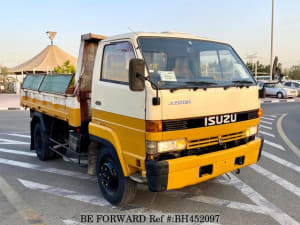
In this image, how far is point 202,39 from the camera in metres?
4.06

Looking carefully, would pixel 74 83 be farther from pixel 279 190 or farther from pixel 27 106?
pixel 279 190

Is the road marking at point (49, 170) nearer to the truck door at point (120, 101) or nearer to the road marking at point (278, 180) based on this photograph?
the truck door at point (120, 101)

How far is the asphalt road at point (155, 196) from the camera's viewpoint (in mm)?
3541

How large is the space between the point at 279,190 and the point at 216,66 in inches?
80.9

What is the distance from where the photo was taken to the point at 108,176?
3.86m

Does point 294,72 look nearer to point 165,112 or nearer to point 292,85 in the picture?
point 292,85

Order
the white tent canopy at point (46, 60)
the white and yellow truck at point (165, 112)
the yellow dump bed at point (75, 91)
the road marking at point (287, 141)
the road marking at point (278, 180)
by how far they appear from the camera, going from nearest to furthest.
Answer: the white and yellow truck at point (165, 112), the road marking at point (278, 180), the yellow dump bed at point (75, 91), the road marking at point (287, 141), the white tent canopy at point (46, 60)

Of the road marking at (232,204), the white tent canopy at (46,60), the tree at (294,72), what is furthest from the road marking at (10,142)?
the tree at (294,72)

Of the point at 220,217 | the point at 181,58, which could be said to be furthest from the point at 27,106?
the point at 220,217

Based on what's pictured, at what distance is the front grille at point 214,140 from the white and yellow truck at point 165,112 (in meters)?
0.01

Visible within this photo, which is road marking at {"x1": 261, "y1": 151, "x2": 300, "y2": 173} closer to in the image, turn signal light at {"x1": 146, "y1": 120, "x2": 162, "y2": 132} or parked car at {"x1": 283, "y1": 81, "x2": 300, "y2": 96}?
turn signal light at {"x1": 146, "y1": 120, "x2": 162, "y2": 132}

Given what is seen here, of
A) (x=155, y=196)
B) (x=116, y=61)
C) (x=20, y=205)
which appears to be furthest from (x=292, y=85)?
(x=20, y=205)

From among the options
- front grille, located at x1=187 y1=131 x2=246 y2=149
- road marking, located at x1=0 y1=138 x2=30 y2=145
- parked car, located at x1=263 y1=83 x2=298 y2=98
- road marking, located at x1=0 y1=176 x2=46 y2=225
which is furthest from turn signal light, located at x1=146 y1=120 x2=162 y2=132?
parked car, located at x1=263 y1=83 x2=298 y2=98

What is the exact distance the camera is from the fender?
3.46 metres
